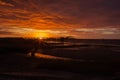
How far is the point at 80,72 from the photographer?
22719 mm

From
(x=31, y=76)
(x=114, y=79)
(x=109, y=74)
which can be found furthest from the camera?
(x=109, y=74)

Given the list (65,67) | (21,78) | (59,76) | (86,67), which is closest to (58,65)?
(65,67)

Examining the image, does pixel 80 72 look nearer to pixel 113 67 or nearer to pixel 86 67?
pixel 86 67

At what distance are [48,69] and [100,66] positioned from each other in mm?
5932

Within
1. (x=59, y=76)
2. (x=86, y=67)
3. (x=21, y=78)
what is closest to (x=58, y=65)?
(x=86, y=67)

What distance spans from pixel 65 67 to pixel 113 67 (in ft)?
17.8

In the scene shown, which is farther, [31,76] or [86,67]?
[86,67]

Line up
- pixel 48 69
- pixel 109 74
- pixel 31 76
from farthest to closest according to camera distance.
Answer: pixel 48 69, pixel 109 74, pixel 31 76

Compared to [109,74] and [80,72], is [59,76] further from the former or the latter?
[109,74]

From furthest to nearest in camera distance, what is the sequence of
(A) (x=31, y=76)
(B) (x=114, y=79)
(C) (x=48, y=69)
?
(C) (x=48, y=69), (A) (x=31, y=76), (B) (x=114, y=79)

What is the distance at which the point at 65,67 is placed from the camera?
24781 millimetres

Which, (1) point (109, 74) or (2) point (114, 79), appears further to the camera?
(1) point (109, 74)

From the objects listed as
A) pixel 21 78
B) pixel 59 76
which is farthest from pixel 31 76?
pixel 59 76

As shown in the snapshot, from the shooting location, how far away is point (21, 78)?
19203mm
